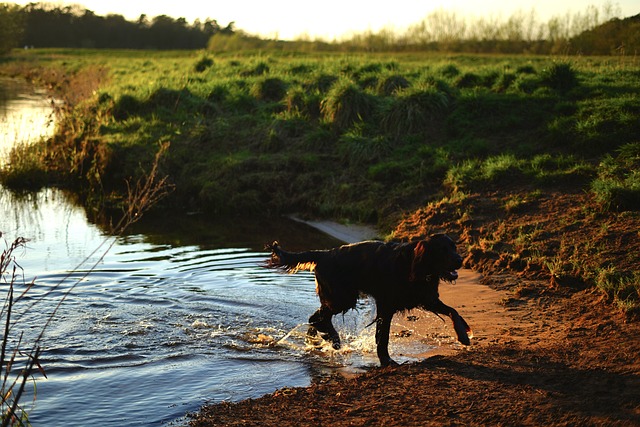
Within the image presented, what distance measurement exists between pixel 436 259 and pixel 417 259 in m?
0.18

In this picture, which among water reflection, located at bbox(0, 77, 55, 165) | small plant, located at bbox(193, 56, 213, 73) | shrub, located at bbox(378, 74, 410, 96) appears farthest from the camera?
small plant, located at bbox(193, 56, 213, 73)

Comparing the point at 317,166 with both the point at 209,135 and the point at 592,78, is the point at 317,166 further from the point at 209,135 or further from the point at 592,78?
the point at 592,78

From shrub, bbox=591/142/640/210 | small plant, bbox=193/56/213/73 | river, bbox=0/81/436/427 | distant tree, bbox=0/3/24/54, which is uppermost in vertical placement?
distant tree, bbox=0/3/24/54

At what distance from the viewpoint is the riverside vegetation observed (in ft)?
35.2

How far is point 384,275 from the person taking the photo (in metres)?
6.41

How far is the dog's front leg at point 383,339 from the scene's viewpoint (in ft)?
21.0

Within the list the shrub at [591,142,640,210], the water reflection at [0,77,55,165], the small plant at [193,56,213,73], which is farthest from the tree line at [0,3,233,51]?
the shrub at [591,142,640,210]

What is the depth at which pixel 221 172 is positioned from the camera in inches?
550

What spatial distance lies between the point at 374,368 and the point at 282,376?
0.80 m

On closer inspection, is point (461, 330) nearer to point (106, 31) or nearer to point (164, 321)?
point (164, 321)

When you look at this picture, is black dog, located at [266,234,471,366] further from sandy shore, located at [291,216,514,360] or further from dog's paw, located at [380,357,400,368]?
sandy shore, located at [291,216,514,360]

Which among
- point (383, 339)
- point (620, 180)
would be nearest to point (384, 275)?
point (383, 339)

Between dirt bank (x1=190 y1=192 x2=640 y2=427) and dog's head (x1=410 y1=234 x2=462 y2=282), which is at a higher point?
dog's head (x1=410 y1=234 x2=462 y2=282)

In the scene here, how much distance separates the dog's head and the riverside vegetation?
2.63m
